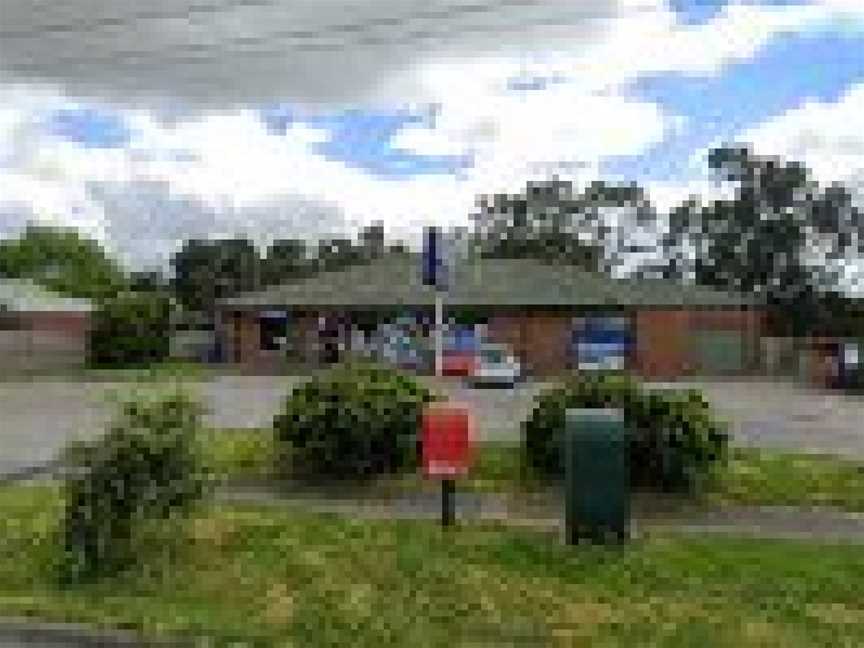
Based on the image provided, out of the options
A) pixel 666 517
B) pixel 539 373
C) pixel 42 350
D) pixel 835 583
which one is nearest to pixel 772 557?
pixel 835 583

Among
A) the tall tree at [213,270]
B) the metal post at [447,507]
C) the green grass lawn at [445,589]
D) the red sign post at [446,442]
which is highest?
the tall tree at [213,270]

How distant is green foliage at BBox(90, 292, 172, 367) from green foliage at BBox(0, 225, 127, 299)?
48.7 metres

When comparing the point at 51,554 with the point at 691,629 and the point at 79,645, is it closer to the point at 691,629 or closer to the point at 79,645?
the point at 79,645

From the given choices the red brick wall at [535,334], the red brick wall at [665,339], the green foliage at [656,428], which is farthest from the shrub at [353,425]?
the red brick wall at [665,339]

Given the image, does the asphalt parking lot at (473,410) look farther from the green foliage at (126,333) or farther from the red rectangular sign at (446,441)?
the green foliage at (126,333)

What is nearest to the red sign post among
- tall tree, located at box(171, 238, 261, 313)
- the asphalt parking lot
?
the asphalt parking lot

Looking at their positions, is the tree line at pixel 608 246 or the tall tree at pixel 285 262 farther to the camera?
the tall tree at pixel 285 262

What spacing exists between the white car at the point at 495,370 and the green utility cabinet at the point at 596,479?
23.6 m

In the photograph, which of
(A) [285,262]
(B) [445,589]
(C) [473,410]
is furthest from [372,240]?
(B) [445,589]

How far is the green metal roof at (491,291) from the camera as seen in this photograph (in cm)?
3956

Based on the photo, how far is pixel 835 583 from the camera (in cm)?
812

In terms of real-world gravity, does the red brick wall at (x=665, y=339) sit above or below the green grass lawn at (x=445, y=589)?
above

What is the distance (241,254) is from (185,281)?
15.9 ft

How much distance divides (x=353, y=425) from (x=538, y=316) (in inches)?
1119
